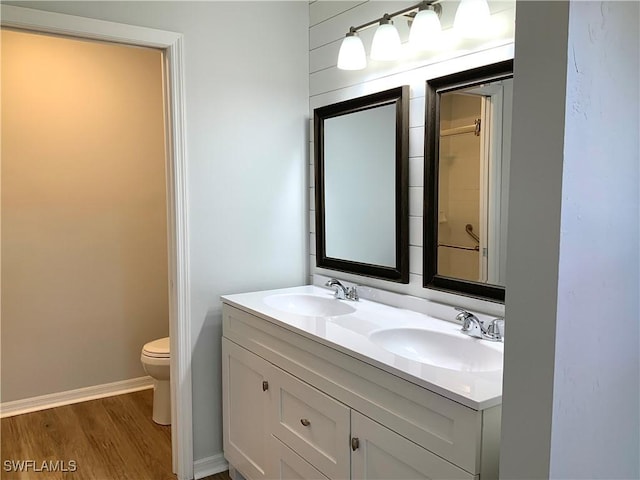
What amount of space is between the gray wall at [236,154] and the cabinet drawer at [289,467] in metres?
0.61

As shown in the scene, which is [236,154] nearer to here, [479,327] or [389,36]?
[389,36]

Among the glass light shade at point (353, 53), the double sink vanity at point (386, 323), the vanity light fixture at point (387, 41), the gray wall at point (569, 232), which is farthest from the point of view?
the glass light shade at point (353, 53)

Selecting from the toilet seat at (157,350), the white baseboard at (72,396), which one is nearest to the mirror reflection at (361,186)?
the toilet seat at (157,350)

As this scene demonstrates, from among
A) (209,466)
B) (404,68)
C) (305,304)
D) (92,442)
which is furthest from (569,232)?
(92,442)

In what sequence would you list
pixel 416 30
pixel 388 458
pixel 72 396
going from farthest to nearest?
pixel 72 396 → pixel 416 30 → pixel 388 458

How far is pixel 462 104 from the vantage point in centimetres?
194

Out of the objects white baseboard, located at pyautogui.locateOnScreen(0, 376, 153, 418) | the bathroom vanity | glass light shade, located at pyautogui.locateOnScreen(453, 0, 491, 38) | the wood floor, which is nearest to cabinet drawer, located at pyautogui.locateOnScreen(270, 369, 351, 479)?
the bathroom vanity

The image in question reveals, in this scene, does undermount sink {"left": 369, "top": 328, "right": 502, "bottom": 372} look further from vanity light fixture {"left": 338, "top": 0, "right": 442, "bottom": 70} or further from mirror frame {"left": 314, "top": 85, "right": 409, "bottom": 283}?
vanity light fixture {"left": 338, "top": 0, "right": 442, "bottom": 70}

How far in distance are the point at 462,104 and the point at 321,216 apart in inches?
39.3

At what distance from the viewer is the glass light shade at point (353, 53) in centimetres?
230

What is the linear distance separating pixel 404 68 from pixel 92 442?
2449 millimetres

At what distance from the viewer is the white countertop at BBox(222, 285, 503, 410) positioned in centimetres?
130

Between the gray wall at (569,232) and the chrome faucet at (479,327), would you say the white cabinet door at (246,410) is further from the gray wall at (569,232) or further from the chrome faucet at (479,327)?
the gray wall at (569,232)

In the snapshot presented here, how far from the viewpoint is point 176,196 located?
2.41 meters
